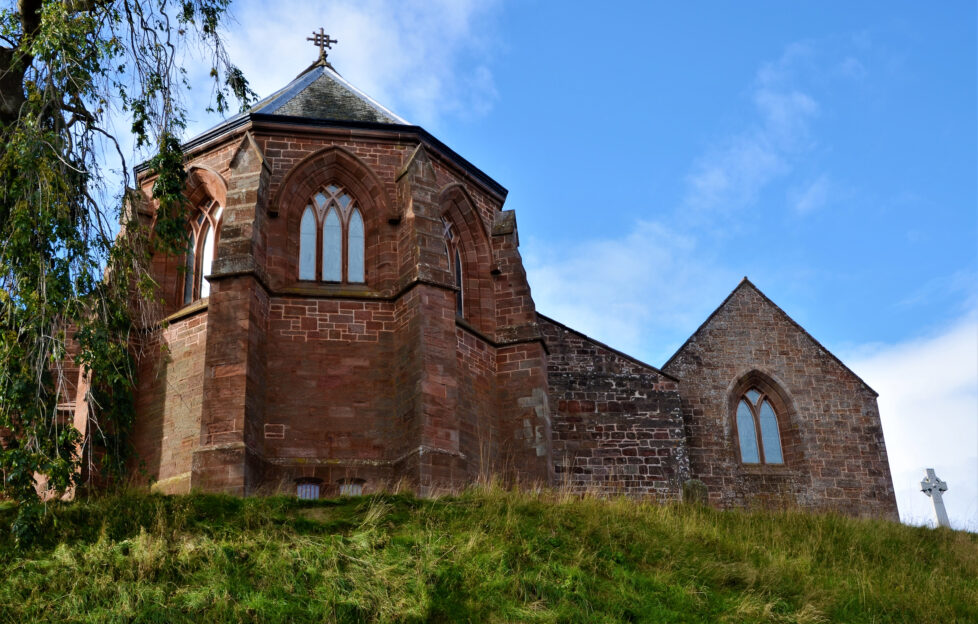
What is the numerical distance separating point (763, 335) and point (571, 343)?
5.30m

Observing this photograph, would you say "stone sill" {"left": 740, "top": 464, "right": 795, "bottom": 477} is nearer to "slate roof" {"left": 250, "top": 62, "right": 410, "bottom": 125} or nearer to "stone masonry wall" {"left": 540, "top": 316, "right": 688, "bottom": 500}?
"stone masonry wall" {"left": 540, "top": 316, "right": 688, "bottom": 500}

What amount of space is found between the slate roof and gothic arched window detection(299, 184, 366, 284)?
1.52 m

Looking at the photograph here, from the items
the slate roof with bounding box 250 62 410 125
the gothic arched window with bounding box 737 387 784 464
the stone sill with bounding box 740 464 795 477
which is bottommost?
the stone sill with bounding box 740 464 795 477

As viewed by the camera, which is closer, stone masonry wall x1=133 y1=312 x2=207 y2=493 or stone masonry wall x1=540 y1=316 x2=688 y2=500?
stone masonry wall x1=133 y1=312 x2=207 y2=493

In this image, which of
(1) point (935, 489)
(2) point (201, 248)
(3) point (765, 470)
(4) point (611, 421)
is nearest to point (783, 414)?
(3) point (765, 470)

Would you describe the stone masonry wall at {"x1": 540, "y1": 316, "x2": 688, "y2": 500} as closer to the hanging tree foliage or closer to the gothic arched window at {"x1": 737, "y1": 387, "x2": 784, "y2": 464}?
the gothic arched window at {"x1": 737, "y1": 387, "x2": 784, "y2": 464}

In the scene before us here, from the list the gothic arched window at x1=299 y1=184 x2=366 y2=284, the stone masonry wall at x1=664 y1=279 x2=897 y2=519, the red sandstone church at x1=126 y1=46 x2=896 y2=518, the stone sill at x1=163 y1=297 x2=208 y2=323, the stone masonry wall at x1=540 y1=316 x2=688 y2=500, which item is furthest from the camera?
the stone masonry wall at x1=664 y1=279 x2=897 y2=519

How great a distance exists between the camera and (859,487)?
25.0 metres

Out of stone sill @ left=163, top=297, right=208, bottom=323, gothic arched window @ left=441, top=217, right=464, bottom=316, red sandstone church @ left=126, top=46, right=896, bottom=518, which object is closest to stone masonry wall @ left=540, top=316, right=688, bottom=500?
red sandstone church @ left=126, top=46, right=896, bottom=518

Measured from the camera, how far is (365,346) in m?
18.6

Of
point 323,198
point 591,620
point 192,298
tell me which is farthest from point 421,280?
point 591,620

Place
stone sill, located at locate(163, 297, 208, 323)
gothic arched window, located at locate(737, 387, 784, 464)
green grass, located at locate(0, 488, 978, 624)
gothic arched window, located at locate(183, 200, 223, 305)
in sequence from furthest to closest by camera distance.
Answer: gothic arched window, located at locate(737, 387, 784, 464) → gothic arched window, located at locate(183, 200, 223, 305) → stone sill, located at locate(163, 297, 208, 323) → green grass, located at locate(0, 488, 978, 624)

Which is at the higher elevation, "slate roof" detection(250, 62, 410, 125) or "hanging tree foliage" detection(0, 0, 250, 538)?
"slate roof" detection(250, 62, 410, 125)

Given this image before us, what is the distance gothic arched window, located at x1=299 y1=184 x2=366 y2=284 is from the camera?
19.3m
